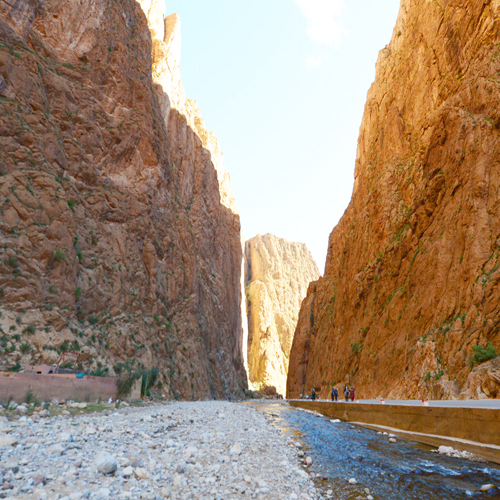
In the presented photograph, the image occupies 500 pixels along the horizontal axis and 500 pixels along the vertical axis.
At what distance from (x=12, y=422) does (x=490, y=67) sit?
31074mm

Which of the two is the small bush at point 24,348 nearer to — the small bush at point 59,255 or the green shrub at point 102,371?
the green shrub at point 102,371

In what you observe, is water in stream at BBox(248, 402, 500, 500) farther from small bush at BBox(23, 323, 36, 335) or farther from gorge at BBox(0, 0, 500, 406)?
small bush at BBox(23, 323, 36, 335)

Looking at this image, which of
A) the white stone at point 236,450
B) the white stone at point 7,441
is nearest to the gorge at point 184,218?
the white stone at point 236,450

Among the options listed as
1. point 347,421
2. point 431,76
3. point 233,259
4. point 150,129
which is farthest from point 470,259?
point 233,259

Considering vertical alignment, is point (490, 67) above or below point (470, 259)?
above

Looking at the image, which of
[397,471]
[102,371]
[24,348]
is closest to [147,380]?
[102,371]

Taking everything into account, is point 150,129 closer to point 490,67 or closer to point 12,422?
point 490,67

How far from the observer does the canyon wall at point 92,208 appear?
810 inches

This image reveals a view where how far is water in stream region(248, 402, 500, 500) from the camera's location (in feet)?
22.7

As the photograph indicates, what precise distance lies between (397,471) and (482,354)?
1026 centimetres

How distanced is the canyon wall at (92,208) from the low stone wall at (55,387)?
3.55 meters

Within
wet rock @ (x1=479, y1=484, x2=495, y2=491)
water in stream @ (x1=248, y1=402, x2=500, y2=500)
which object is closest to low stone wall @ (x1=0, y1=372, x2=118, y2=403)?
water in stream @ (x1=248, y1=402, x2=500, y2=500)

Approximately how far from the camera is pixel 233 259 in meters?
78.6

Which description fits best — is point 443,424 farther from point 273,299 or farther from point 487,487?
point 273,299
